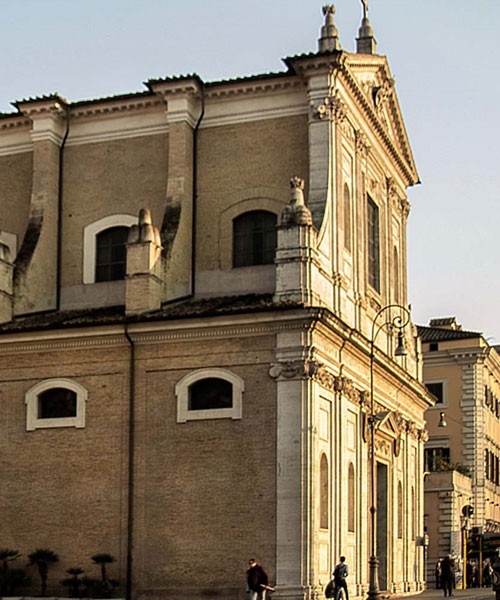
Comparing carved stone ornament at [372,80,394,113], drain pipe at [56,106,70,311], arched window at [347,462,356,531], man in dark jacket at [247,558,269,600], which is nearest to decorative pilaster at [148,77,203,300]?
drain pipe at [56,106,70,311]

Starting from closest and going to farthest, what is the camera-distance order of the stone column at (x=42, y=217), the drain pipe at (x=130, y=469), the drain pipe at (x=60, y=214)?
the drain pipe at (x=130, y=469) → the stone column at (x=42, y=217) → the drain pipe at (x=60, y=214)

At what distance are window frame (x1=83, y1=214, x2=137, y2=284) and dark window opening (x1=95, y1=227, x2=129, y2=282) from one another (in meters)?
0.12

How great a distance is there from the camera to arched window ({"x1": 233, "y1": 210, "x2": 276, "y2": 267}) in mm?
35938

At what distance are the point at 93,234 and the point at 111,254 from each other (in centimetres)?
92

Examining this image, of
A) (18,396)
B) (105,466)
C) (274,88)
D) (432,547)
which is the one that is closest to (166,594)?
(105,466)

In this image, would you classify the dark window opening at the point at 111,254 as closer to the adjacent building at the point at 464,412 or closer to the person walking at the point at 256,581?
the person walking at the point at 256,581

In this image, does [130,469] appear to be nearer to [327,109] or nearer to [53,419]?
[53,419]

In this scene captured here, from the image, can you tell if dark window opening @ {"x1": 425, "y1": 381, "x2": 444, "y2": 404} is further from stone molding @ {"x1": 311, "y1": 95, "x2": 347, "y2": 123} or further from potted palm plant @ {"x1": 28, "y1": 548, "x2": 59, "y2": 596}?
potted palm plant @ {"x1": 28, "y1": 548, "x2": 59, "y2": 596}

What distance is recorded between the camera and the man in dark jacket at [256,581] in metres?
28.4

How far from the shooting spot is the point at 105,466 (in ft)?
108

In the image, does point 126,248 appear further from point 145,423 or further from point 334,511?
point 334,511

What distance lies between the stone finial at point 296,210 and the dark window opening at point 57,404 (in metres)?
7.95

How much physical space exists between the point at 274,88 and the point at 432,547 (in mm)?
26638

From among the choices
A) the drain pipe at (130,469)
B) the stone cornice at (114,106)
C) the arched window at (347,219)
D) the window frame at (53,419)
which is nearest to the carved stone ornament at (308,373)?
the drain pipe at (130,469)
